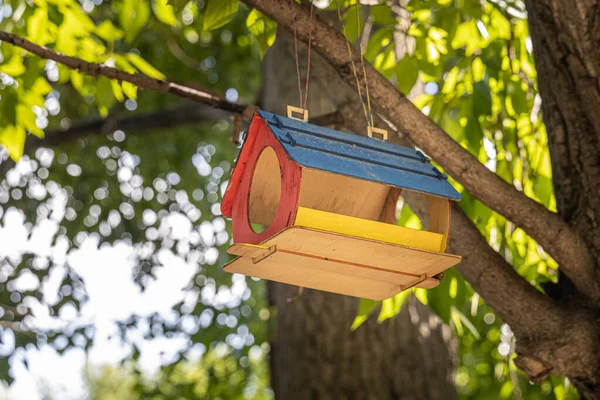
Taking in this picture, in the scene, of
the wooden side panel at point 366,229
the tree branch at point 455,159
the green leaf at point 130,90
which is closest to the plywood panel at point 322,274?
the wooden side panel at point 366,229

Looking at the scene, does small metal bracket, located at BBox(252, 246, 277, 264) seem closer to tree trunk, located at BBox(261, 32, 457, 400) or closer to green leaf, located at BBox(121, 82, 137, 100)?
green leaf, located at BBox(121, 82, 137, 100)

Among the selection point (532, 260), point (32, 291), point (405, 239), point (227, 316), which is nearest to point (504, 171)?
point (532, 260)

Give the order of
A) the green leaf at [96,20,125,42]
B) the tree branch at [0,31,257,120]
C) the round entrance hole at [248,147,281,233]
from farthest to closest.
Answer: the green leaf at [96,20,125,42] → the tree branch at [0,31,257,120] → the round entrance hole at [248,147,281,233]

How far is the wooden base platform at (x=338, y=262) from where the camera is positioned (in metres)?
1.62

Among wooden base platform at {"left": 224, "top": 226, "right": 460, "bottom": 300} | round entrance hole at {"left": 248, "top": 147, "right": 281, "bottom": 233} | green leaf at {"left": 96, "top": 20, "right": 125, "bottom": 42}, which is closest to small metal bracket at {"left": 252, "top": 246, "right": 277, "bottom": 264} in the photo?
wooden base platform at {"left": 224, "top": 226, "right": 460, "bottom": 300}

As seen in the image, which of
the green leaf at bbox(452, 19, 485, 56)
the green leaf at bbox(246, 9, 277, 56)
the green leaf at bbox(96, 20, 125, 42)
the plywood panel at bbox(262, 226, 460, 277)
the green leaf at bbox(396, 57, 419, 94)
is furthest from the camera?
the green leaf at bbox(96, 20, 125, 42)

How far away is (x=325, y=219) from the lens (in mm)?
1602

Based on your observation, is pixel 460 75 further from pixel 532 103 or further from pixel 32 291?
pixel 32 291

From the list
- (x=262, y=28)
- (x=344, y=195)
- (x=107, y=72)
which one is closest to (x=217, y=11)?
(x=262, y=28)

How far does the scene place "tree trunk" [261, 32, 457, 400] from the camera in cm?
381

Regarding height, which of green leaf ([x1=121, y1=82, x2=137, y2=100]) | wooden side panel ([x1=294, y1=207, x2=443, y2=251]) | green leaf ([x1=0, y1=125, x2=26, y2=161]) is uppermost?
green leaf ([x1=121, y1=82, x2=137, y2=100])

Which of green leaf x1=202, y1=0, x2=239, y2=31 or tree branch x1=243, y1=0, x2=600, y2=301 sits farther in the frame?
green leaf x1=202, y1=0, x2=239, y2=31

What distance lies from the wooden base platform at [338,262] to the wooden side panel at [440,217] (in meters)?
0.10

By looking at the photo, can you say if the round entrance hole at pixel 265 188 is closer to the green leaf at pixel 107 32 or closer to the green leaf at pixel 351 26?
the green leaf at pixel 351 26
